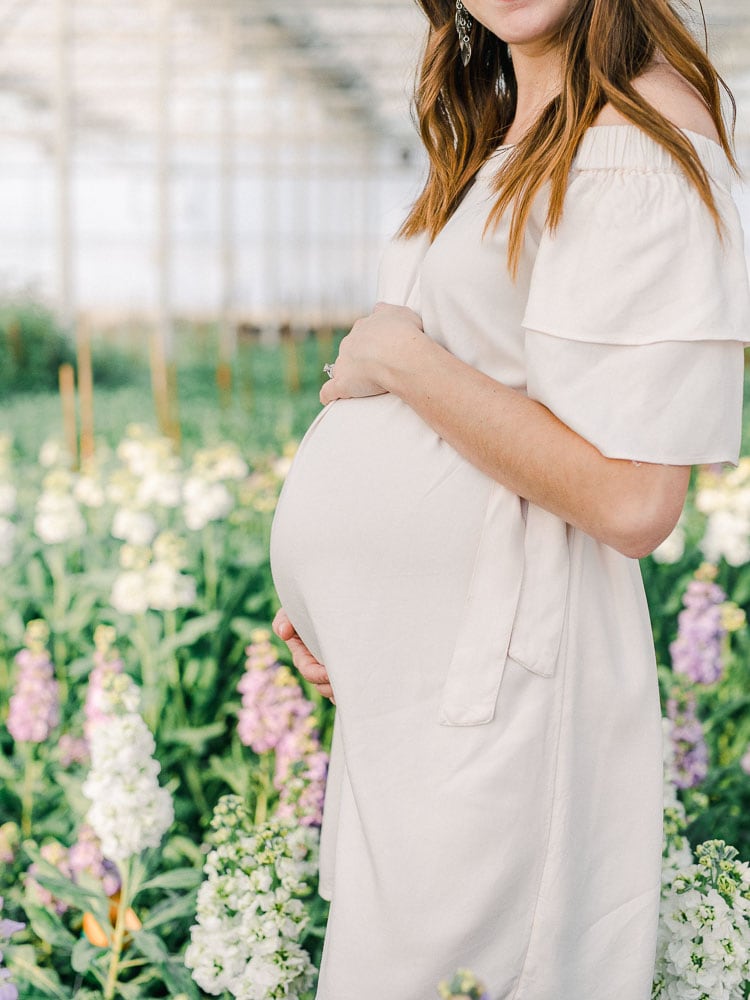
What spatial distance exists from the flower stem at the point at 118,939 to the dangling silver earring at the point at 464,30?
122 centimetres

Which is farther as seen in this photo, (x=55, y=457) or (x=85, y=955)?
(x=55, y=457)

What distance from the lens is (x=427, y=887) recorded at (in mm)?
983

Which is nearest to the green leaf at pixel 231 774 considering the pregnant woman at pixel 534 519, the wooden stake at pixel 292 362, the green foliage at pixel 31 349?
the pregnant woman at pixel 534 519

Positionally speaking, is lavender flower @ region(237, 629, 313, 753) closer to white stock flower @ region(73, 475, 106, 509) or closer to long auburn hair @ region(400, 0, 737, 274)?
white stock flower @ region(73, 475, 106, 509)

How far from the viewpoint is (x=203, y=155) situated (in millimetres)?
22812

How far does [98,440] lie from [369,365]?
15.1ft

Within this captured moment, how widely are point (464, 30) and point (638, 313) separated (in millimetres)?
563

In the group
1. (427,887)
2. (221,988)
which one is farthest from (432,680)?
(221,988)

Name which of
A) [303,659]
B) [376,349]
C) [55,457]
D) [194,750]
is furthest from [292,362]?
[376,349]

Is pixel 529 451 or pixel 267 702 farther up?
pixel 529 451

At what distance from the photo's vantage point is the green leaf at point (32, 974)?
1.67 metres

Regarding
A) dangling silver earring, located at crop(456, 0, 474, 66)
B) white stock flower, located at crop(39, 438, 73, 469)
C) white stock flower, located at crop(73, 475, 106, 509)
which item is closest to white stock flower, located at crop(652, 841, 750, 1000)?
dangling silver earring, located at crop(456, 0, 474, 66)

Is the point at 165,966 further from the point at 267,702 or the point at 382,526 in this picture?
the point at 382,526

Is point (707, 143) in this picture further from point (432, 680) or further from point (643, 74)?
point (432, 680)
